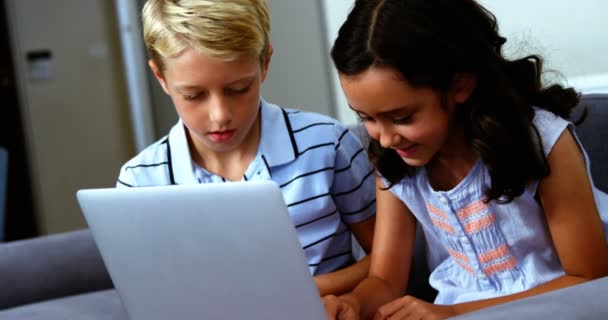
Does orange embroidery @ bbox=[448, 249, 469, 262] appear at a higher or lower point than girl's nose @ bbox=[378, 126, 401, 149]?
lower

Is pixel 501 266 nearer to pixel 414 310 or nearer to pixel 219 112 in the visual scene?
pixel 414 310

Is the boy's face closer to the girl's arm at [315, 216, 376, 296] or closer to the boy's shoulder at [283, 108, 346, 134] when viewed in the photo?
the boy's shoulder at [283, 108, 346, 134]

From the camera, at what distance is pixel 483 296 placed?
117 centimetres

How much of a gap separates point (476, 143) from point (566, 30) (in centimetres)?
80

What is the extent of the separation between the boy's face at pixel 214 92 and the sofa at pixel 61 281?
0.24m

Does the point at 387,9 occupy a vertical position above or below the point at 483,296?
above

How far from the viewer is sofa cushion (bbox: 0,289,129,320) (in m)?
1.38

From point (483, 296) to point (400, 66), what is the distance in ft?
1.14

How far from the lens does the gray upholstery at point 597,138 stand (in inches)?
47.4

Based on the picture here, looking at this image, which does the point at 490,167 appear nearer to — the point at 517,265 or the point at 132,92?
the point at 517,265

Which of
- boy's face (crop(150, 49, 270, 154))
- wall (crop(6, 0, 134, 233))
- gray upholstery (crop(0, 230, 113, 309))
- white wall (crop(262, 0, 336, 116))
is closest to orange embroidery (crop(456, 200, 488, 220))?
Answer: boy's face (crop(150, 49, 270, 154))

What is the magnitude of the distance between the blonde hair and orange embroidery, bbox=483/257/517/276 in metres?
0.44

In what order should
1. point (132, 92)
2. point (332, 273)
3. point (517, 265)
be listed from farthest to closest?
point (132, 92), point (332, 273), point (517, 265)

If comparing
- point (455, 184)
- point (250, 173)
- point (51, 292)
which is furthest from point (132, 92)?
point (455, 184)
